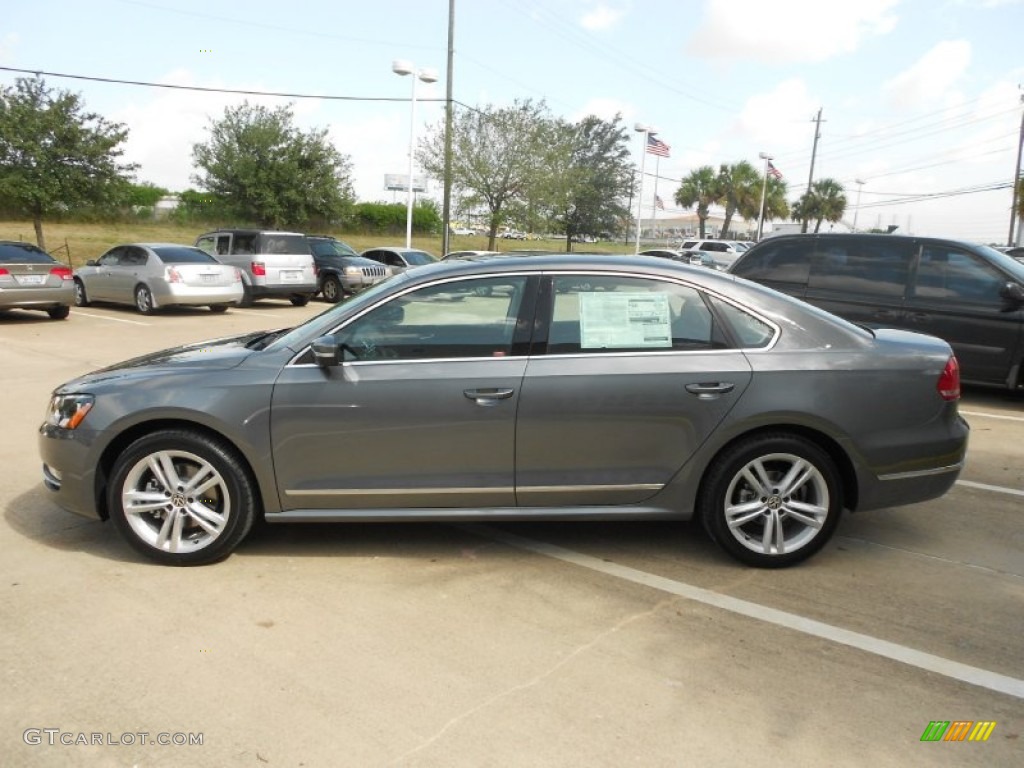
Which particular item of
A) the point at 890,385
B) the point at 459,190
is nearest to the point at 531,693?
the point at 890,385

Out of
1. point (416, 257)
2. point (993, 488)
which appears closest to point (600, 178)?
point (416, 257)

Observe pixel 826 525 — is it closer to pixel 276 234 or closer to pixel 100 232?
pixel 276 234

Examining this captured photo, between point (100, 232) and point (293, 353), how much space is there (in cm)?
3871

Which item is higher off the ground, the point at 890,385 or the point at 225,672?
the point at 890,385

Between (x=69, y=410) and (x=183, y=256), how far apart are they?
12.9m

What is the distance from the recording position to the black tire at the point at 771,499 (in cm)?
406

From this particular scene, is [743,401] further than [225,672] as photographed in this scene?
Yes

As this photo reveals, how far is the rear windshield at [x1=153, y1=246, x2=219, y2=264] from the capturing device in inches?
623

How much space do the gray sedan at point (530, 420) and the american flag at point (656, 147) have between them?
32544 millimetres

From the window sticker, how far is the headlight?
8.37ft

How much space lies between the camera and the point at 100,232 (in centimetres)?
3759

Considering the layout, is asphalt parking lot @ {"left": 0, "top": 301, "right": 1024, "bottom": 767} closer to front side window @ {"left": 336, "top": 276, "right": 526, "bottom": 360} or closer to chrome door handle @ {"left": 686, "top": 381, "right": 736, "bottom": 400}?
chrome door handle @ {"left": 686, "top": 381, "right": 736, "bottom": 400}

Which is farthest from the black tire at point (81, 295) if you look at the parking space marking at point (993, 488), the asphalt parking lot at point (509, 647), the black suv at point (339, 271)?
the parking space marking at point (993, 488)

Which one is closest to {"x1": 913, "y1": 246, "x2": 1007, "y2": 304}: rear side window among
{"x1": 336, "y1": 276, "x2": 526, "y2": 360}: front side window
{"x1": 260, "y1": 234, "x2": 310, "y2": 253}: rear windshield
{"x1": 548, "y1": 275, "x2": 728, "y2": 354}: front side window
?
{"x1": 548, "y1": 275, "x2": 728, "y2": 354}: front side window
